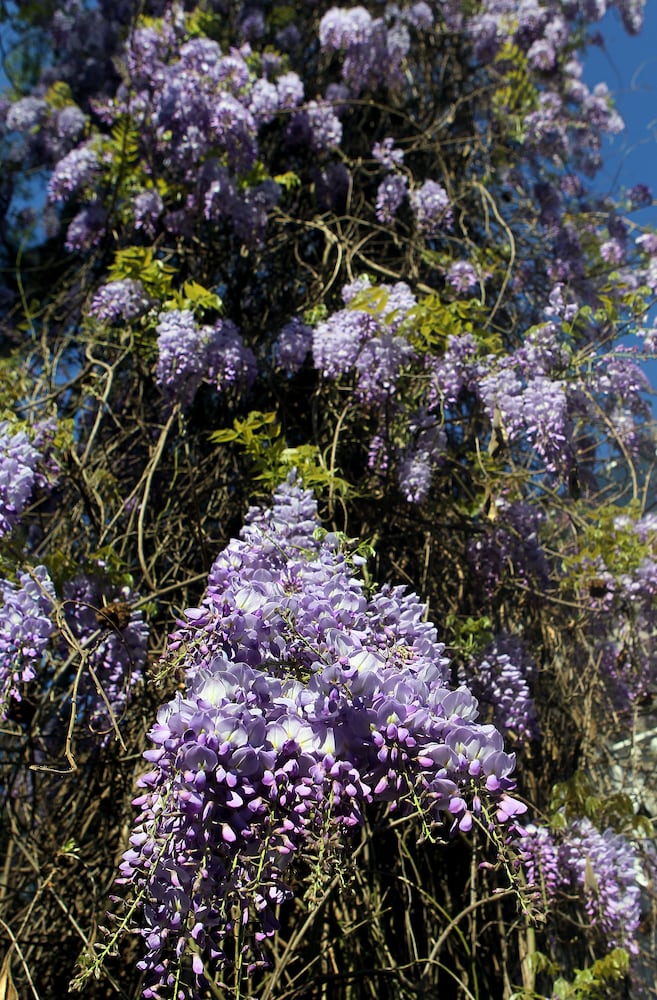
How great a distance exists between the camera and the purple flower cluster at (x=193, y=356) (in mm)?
2057

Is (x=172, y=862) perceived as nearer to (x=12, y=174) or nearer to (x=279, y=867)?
(x=279, y=867)

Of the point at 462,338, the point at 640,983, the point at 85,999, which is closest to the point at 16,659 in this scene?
the point at 85,999

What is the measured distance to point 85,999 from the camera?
5.46 feet

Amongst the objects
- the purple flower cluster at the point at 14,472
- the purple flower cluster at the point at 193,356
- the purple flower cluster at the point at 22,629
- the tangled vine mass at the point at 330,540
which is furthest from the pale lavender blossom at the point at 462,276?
the purple flower cluster at the point at 22,629

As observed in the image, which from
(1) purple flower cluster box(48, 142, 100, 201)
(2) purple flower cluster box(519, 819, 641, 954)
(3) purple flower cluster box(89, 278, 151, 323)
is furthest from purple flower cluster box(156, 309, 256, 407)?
(2) purple flower cluster box(519, 819, 641, 954)

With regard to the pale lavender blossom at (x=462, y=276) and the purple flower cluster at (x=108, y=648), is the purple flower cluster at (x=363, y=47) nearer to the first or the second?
the pale lavender blossom at (x=462, y=276)

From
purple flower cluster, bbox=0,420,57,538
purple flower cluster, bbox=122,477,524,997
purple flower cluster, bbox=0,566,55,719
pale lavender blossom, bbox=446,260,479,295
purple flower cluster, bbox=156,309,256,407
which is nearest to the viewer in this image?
purple flower cluster, bbox=122,477,524,997

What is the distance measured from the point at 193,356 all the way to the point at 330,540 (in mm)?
855

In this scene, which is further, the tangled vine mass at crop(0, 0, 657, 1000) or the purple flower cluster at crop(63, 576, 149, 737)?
the purple flower cluster at crop(63, 576, 149, 737)

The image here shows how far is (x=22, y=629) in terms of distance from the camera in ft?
5.01

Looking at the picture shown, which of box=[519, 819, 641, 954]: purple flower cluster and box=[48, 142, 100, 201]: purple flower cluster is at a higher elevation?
box=[48, 142, 100, 201]: purple flower cluster

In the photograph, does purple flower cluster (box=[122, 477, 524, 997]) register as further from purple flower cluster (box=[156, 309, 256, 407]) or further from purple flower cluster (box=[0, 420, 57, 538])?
purple flower cluster (box=[156, 309, 256, 407])

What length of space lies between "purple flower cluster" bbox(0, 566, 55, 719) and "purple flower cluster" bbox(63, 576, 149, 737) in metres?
0.10

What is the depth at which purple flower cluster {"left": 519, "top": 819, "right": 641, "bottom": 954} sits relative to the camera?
179 cm
